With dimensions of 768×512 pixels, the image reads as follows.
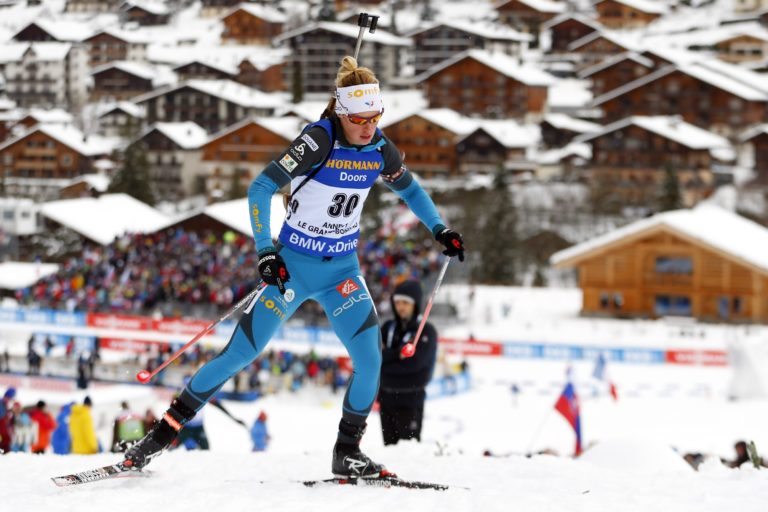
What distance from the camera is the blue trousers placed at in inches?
189

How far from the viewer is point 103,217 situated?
41.6 m

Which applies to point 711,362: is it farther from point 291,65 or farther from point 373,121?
point 291,65

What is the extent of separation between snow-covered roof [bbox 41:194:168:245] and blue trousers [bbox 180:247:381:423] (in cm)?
3527

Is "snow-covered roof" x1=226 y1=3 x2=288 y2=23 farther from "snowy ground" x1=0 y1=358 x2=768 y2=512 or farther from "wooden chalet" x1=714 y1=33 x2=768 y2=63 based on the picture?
"snowy ground" x1=0 y1=358 x2=768 y2=512

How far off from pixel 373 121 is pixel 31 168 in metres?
64.5

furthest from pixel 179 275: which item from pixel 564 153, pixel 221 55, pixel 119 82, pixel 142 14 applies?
pixel 142 14

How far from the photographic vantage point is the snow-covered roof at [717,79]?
219 feet

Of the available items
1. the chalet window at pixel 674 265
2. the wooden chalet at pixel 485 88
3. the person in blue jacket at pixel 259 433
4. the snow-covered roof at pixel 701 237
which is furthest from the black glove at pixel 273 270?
the wooden chalet at pixel 485 88

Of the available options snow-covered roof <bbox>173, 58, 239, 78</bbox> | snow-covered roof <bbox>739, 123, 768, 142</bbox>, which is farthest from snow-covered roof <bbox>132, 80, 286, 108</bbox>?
snow-covered roof <bbox>739, 123, 768, 142</bbox>

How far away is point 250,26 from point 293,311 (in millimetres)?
91826

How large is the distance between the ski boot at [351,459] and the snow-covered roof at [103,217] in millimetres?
35227

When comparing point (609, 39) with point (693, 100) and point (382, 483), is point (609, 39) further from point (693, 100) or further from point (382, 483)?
point (382, 483)

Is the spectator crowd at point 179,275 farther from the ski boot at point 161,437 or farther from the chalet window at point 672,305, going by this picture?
the ski boot at point 161,437

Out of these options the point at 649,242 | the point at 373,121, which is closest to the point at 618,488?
the point at 373,121
